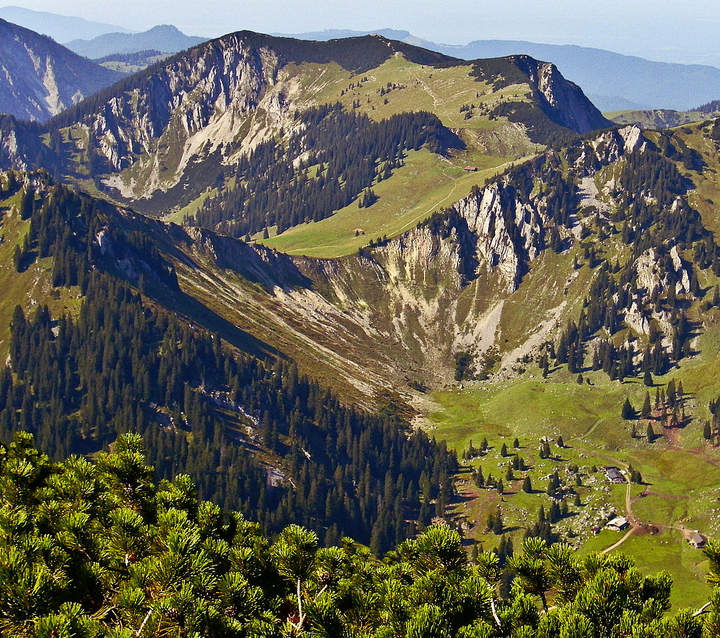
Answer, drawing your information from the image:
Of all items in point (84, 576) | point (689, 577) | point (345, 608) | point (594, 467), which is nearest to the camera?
point (84, 576)

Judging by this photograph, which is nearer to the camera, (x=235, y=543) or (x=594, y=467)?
(x=235, y=543)

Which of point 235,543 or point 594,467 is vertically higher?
point 235,543

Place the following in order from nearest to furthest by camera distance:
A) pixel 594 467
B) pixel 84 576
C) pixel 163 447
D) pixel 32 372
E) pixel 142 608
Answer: pixel 142 608 < pixel 84 576 < pixel 163 447 < pixel 32 372 < pixel 594 467

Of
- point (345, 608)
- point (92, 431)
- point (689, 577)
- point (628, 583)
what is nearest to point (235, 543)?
point (345, 608)

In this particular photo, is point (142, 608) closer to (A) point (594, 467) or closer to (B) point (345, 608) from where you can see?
(B) point (345, 608)

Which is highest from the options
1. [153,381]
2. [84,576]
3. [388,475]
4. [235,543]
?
[84,576]

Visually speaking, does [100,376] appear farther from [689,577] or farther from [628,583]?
[628,583]
